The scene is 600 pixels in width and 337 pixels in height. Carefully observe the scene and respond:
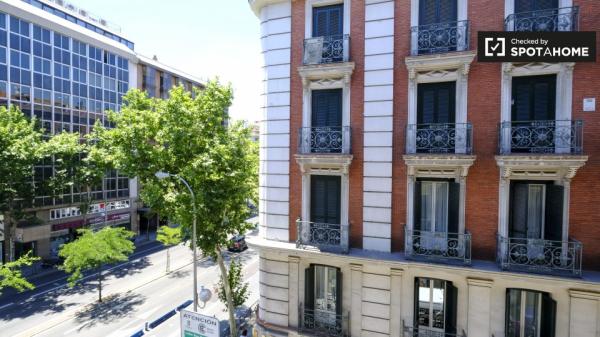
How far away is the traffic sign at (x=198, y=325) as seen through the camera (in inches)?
404

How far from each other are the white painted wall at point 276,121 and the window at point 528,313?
304 inches

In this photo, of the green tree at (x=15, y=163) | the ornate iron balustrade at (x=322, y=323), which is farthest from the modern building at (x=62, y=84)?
the ornate iron balustrade at (x=322, y=323)

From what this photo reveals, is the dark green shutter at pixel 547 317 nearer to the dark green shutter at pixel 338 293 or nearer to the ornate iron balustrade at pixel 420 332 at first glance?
the ornate iron balustrade at pixel 420 332

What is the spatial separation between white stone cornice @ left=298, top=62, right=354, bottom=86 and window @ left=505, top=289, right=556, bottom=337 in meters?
8.76

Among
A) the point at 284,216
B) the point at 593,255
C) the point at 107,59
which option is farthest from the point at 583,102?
the point at 107,59

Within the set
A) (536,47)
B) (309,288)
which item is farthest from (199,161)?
(536,47)

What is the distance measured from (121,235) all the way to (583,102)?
30.5 m

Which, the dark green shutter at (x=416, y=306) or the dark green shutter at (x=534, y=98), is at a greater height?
the dark green shutter at (x=534, y=98)

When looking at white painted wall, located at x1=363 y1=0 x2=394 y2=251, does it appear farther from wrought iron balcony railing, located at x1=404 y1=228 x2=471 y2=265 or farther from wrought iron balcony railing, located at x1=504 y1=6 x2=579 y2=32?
wrought iron balcony railing, located at x1=504 y1=6 x2=579 y2=32

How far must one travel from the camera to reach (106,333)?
2058 centimetres

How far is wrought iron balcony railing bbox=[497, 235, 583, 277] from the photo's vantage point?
365 inches

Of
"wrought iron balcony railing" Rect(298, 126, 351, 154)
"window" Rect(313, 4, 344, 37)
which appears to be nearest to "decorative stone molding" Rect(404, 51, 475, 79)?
"wrought iron balcony railing" Rect(298, 126, 351, 154)

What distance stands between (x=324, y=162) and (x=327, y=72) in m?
3.22

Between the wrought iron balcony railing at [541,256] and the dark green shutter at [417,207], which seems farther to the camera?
the dark green shutter at [417,207]
